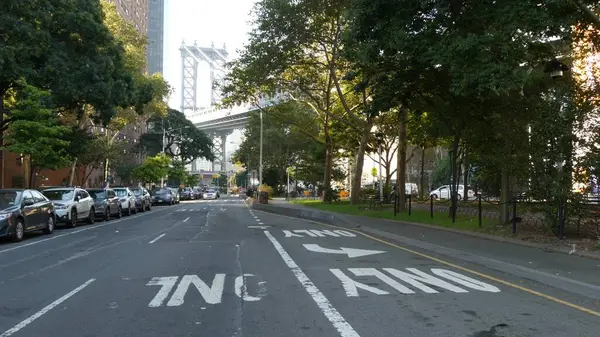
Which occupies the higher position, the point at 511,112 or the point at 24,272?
the point at 511,112

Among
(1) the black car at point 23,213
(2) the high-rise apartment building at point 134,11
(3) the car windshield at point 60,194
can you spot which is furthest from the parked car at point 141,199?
(2) the high-rise apartment building at point 134,11

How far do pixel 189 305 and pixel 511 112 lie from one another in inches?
465

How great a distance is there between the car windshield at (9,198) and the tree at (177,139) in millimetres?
66341

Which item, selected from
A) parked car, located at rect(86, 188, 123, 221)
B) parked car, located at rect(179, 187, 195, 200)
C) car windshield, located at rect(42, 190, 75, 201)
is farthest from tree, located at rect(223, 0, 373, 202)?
parked car, located at rect(179, 187, 195, 200)

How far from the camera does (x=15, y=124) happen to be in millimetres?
23266

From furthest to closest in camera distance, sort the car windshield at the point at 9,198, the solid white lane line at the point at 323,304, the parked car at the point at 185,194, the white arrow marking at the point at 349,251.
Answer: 1. the parked car at the point at 185,194
2. the car windshield at the point at 9,198
3. the white arrow marking at the point at 349,251
4. the solid white lane line at the point at 323,304

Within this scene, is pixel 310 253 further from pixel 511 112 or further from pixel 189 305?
pixel 511 112

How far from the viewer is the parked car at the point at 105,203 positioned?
27078 millimetres

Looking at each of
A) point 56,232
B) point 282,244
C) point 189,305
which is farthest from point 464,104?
point 56,232

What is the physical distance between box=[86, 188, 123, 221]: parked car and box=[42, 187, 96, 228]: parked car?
1.89 meters

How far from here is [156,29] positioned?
130 m

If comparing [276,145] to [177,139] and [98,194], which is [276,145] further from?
[98,194]

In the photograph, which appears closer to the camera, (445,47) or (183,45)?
(445,47)

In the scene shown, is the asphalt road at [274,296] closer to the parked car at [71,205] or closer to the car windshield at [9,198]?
the car windshield at [9,198]
